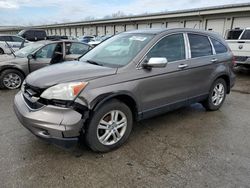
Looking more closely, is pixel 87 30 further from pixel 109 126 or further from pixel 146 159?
pixel 146 159

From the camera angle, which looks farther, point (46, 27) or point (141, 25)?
point (46, 27)

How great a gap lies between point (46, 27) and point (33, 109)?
63.0 metres

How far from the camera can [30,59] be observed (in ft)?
23.0

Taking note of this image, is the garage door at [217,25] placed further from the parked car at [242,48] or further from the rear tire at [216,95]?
the rear tire at [216,95]

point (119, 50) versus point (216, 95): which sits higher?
point (119, 50)

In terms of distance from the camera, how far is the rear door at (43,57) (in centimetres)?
702

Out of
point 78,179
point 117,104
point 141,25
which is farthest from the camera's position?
point 141,25

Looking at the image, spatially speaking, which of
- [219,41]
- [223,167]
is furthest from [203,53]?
[223,167]

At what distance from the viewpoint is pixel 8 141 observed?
3572mm

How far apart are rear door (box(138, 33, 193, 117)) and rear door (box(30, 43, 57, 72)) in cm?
452

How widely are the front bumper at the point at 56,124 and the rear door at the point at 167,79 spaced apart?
113cm

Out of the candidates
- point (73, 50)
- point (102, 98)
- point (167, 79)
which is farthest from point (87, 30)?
point (102, 98)

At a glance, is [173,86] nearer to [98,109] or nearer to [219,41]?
[98,109]

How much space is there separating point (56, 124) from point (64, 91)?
417 millimetres
